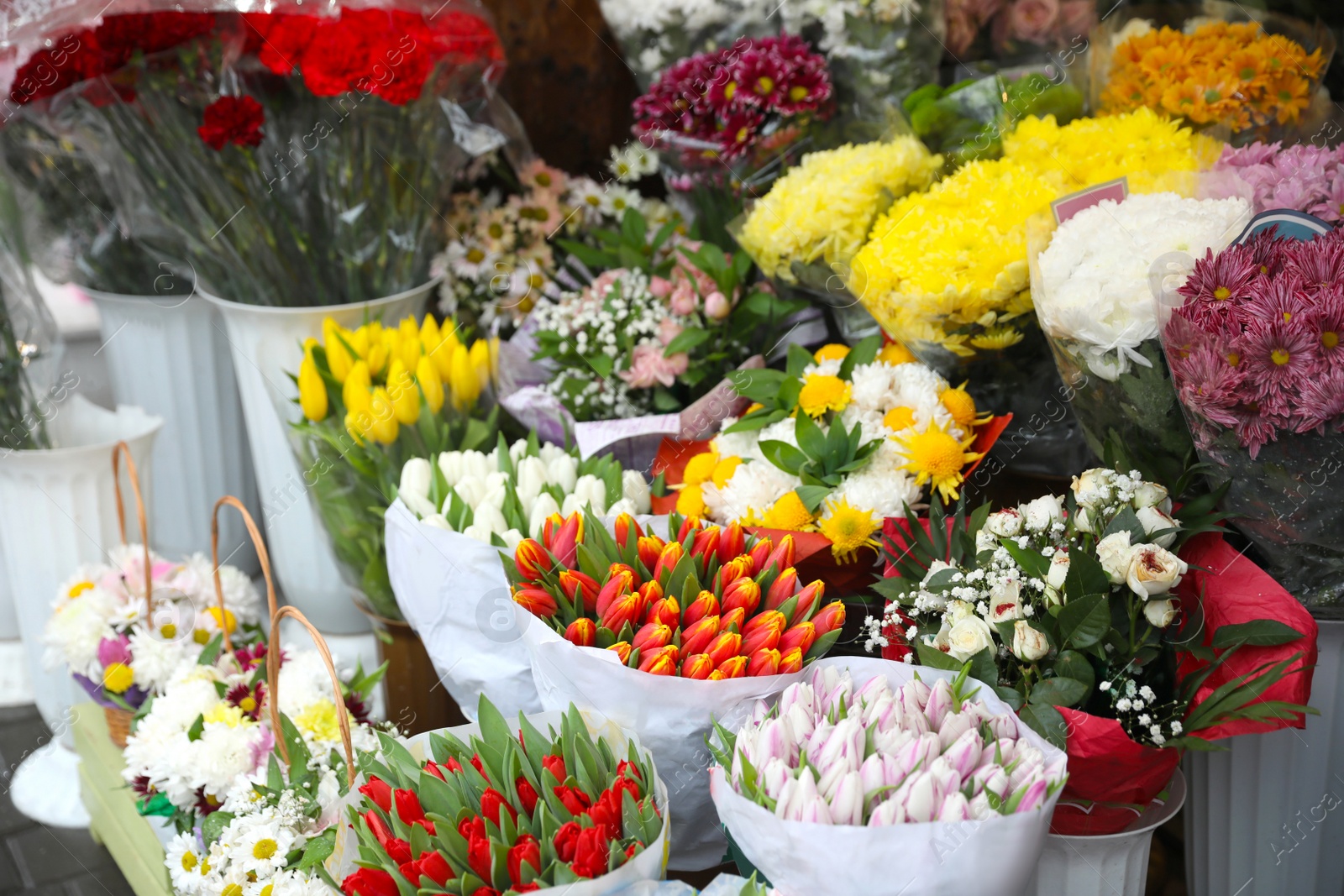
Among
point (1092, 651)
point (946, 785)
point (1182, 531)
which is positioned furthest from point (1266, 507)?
point (946, 785)

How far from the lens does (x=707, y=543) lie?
1.14 meters

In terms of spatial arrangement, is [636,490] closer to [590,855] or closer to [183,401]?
[590,855]

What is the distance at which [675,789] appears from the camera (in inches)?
41.9

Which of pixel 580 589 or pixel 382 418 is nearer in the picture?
pixel 580 589

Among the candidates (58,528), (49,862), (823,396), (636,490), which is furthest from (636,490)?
(49,862)

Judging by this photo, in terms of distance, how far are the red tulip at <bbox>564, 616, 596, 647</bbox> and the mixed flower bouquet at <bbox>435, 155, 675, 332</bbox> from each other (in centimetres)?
106

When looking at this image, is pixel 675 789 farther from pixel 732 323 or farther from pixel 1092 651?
pixel 732 323

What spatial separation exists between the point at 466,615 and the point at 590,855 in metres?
0.48

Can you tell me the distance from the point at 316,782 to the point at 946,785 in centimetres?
81

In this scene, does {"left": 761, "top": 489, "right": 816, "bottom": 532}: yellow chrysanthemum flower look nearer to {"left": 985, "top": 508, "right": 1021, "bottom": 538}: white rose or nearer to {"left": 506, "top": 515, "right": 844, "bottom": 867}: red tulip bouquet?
{"left": 506, "top": 515, "right": 844, "bottom": 867}: red tulip bouquet

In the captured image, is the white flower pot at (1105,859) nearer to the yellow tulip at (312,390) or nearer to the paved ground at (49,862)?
the yellow tulip at (312,390)

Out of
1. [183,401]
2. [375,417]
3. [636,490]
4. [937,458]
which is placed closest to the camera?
[937,458]

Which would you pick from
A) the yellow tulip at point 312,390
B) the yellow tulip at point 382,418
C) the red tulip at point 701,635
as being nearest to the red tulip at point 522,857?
the red tulip at point 701,635

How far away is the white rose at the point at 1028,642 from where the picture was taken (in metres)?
0.93
